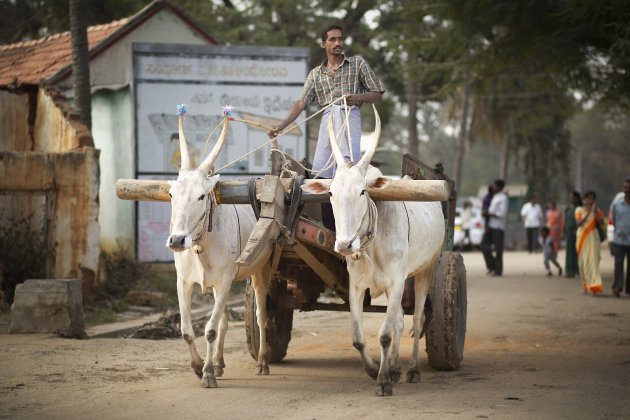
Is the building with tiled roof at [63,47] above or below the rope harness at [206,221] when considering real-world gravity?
above

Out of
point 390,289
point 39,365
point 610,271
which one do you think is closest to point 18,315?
point 39,365

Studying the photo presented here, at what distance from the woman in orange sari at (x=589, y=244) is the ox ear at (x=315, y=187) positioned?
10273 mm

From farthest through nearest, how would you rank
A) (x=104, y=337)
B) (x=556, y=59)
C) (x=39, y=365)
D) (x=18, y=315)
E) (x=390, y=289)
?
1. (x=556, y=59)
2. (x=104, y=337)
3. (x=18, y=315)
4. (x=39, y=365)
5. (x=390, y=289)

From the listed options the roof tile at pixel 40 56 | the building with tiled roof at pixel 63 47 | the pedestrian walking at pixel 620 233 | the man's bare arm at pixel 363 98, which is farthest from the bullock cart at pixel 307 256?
the roof tile at pixel 40 56

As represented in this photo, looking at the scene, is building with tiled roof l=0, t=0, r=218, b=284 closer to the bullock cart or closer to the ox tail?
the bullock cart

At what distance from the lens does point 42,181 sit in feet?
40.9

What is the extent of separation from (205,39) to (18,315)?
30.7ft

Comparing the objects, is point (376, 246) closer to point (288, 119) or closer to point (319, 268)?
point (319, 268)

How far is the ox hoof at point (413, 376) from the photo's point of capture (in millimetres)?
7980

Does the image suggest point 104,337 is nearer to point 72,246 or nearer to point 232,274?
point 72,246

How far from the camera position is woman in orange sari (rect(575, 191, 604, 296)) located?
53.7 feet

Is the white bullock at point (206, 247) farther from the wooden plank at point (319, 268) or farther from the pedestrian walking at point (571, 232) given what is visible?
the pedestrian walking at point (571, 232)

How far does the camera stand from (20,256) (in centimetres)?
1271

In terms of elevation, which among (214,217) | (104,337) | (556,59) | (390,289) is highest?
(556,59)
